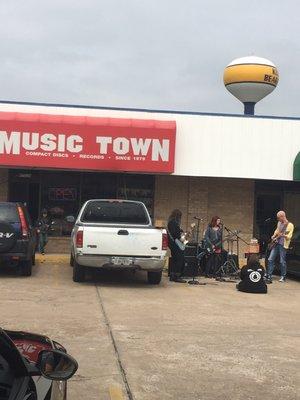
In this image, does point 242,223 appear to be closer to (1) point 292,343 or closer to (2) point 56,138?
(2) point 56,138

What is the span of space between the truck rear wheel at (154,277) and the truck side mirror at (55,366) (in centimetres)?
943

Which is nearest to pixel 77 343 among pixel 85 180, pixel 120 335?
pixel 120 335

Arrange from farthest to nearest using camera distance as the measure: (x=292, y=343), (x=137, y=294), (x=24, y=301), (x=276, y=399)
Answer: (x=137, y=294), (x=24, y=301), (x=292, y=343), (x=276, y=399)

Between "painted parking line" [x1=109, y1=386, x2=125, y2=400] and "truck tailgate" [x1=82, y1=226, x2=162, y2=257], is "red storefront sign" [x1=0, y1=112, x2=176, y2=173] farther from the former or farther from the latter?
"painted parking line" [x1=109, y1=386, x2=125, y2=400]

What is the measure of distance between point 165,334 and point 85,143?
10140mm

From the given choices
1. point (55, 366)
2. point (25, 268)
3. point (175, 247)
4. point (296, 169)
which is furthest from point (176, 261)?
point (55, 366)

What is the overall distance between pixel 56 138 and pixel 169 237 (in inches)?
215

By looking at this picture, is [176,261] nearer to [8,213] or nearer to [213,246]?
[213,246]

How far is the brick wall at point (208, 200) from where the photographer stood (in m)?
18.7

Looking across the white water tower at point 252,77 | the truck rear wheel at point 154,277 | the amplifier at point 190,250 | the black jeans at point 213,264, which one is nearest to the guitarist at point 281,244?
the black jeans at point 213,264

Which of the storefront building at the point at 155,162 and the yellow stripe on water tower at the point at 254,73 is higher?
the yellow stripe on water tower at the point at 254,73

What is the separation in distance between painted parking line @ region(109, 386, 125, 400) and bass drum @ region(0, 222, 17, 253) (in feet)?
23.4

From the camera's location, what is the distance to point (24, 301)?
9492 millimetres

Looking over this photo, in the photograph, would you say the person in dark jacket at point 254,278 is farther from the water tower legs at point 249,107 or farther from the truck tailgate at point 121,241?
the water tower legs at point 249,107
